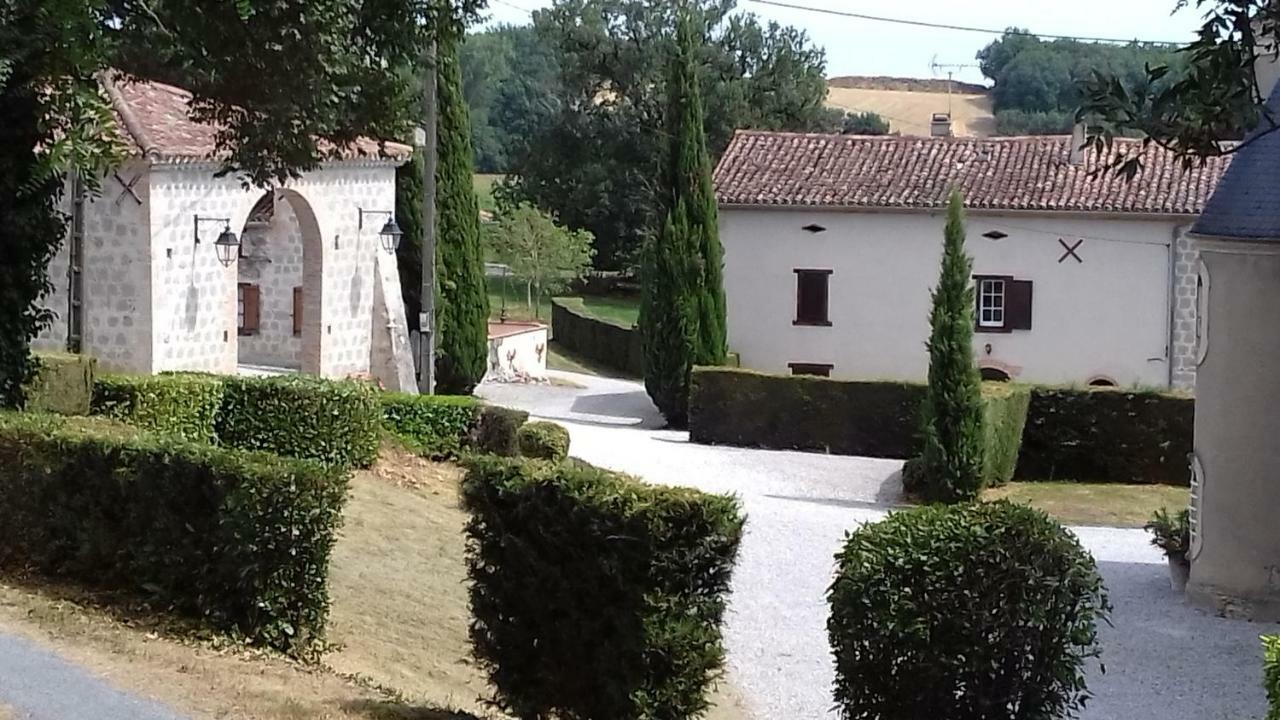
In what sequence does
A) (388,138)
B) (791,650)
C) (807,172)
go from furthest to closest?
(807,172), (791,650), (388,138)

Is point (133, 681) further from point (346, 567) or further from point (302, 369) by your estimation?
point (302, 369)

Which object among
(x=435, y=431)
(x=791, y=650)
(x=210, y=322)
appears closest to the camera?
(x=791, y=650)

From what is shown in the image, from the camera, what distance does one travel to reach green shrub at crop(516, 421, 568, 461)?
19.7m

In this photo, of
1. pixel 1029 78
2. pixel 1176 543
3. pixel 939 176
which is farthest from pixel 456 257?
pixel 1029 78

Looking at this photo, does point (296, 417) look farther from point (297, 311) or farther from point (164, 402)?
point (297, 311)

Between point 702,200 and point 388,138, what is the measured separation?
67.2 ft

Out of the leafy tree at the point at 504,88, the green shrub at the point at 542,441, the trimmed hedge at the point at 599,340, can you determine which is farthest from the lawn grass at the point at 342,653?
the leafy tree at the point at 504,88

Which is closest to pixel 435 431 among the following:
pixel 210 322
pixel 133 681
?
pixel 210 322

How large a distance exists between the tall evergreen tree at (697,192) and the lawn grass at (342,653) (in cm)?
1823

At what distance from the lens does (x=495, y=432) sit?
67.8ft

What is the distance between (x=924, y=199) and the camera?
3403 centimetres

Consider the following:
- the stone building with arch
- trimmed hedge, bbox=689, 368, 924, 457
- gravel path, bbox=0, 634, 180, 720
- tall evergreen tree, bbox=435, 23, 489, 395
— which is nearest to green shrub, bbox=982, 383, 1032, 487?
trimmed hedge, bbox=689, 368, 924, 457

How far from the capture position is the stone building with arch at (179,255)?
2402 cm

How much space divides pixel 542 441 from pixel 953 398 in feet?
22.9
